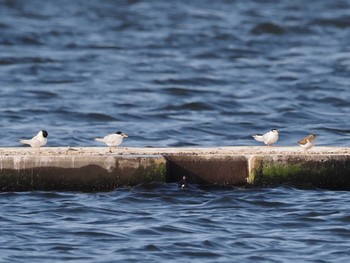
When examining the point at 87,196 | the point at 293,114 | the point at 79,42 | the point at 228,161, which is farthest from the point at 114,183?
the point at 79,42

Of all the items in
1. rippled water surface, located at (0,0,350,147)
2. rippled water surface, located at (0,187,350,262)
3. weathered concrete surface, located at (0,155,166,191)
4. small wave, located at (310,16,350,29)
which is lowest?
rippled water surface, located at (0,187,350,262)

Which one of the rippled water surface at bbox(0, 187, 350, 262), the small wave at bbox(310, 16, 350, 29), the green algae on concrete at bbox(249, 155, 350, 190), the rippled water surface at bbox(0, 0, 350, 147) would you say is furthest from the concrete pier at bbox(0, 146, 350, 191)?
the small wave at bbox(310, 16, 350, 29)

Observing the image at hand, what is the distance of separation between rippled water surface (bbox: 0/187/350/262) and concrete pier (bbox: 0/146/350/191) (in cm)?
14

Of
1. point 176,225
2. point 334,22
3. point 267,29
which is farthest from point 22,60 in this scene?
point 176,225

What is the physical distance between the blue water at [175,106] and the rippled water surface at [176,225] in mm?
24

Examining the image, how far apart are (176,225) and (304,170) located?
224 cm

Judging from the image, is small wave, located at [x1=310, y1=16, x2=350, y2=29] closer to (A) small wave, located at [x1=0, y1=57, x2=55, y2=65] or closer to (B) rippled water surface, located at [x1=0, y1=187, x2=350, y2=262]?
(A) small wave, located at [x1=0, y1=57, x2=55, y2=65]

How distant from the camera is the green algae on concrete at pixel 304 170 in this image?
51.9 ft

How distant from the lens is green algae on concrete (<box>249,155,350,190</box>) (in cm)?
1583

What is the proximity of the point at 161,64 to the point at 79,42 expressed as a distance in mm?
5162

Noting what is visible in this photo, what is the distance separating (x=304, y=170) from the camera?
15961mm

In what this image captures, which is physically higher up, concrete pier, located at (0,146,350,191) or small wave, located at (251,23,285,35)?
small wave, located at (251,23,285,35)

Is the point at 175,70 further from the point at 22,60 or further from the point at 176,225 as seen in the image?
the point at 176,225

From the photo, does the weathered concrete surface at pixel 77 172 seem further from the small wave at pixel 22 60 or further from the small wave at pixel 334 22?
the small wave at pixel 334 22
